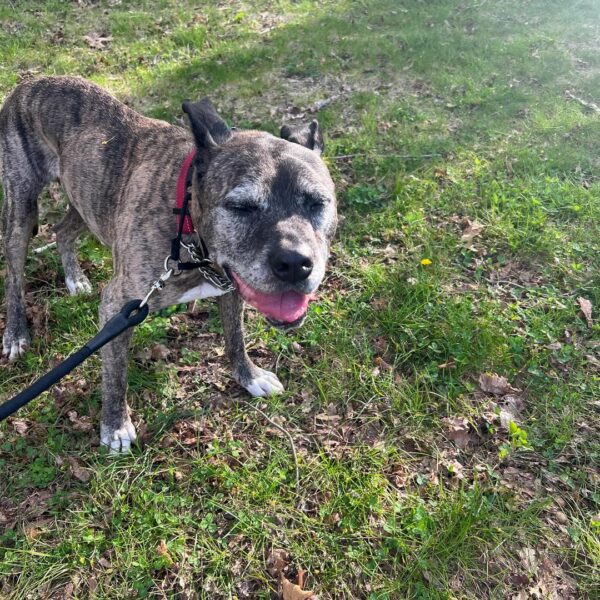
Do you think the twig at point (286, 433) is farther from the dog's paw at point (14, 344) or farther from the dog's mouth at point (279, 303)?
the dog's paw at point (14, 344)

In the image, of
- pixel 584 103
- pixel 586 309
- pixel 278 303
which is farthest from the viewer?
pixel 584 103

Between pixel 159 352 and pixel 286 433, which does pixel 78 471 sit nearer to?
pixel 159 352

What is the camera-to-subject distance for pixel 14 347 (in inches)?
142

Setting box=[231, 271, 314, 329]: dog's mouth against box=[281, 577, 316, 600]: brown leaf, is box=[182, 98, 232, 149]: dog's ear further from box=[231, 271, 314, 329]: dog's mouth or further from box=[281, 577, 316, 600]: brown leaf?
box=[281, 577, 316, 600]: brown leaf

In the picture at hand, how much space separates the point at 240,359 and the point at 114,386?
855mm

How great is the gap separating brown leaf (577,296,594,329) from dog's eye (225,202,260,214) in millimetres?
3017

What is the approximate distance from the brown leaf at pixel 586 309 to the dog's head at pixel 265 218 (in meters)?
2.59

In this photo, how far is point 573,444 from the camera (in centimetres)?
334

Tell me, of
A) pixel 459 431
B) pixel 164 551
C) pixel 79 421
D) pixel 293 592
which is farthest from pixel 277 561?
pixel 79 421

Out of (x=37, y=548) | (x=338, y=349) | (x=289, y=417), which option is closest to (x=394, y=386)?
(x=338, y=349)

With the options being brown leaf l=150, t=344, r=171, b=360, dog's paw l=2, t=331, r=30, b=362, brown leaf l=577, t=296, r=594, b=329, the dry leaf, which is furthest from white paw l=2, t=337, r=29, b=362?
brown leaf l=577, t=296, r=594, b=329

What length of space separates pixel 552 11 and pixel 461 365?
8.68 metres

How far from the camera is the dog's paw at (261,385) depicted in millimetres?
3516

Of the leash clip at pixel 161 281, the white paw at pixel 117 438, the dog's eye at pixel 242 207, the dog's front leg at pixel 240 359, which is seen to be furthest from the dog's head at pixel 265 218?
the white paw at pixel 117 438
